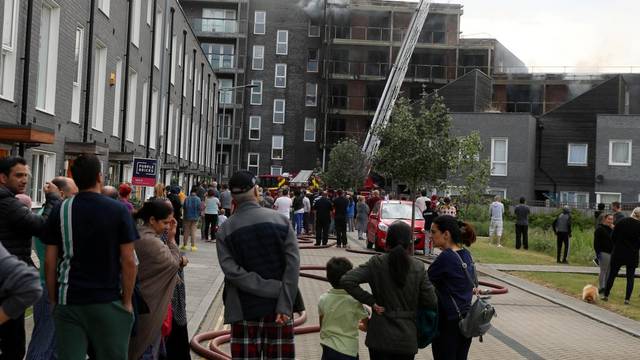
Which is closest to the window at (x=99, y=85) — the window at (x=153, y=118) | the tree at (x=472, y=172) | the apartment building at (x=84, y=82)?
the apartment building at (x=84, y=82)

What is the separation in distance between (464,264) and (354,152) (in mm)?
42001

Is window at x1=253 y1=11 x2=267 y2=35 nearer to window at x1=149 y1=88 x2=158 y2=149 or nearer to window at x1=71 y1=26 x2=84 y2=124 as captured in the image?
window at x1=149 y1=88 x2=158 y2=149

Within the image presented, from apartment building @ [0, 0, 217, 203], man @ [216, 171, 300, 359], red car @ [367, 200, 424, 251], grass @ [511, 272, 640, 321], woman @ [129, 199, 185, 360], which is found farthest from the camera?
red car @ [367, 200, 424, 251]

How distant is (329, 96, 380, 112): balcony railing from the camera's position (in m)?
66.4

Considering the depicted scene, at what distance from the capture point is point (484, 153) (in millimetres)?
48750

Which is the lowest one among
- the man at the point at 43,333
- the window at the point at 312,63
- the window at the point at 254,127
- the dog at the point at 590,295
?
the dog at the point at 590,295

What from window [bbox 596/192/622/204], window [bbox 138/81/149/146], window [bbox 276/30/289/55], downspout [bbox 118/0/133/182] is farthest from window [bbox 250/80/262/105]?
downspout [bbox 118/0/133/182]

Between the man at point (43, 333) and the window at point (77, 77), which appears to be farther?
the window at point (77, 77)

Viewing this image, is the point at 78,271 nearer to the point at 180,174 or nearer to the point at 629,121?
the point at 180,174

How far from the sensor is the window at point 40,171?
18.7 m

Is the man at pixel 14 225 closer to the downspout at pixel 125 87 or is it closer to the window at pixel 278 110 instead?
the downspout at pixel 125 87

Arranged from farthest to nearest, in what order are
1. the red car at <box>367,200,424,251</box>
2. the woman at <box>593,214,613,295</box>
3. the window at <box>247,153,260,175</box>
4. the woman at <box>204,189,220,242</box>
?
the window at <box>247,153,260,175</box> < the red car at <box>367,200,424,251</box> < the woman at <box>204,189,220,242</box> < the woman at <box>593,214,613,295</box>

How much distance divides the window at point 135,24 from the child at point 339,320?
23.3 meters

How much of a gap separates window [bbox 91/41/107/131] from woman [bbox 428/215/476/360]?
1894 centimetres
